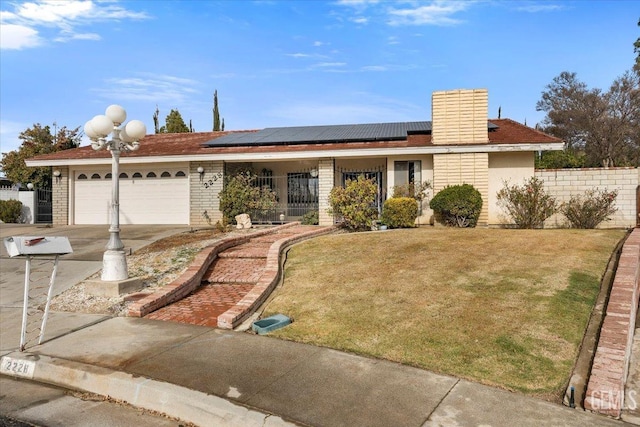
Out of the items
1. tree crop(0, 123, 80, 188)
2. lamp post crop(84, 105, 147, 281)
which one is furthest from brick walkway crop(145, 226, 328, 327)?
tree crop(0, 123, 80, 188)

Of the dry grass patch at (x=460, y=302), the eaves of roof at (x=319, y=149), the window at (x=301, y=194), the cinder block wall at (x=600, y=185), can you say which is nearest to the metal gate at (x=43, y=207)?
the eaves of roof at (x=319, y=149)

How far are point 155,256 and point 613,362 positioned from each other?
971cm

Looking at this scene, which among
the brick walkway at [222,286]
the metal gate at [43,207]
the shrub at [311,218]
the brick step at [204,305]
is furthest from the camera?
the metal gate at [43,207]

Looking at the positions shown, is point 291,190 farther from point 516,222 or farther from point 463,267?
point 463,267

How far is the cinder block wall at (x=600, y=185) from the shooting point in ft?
43.6

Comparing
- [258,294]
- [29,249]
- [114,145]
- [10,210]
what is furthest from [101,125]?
[10,210]

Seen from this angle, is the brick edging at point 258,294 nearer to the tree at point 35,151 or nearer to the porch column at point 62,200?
the porch column at point 62,200

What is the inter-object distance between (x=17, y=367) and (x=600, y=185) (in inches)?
613

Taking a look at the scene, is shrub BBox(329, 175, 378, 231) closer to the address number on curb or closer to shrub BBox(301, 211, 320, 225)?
shrub BBox(301, 211, 320, 225)

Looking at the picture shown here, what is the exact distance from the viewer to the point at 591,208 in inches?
516

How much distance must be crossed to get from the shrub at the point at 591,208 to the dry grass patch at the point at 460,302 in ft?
11.9

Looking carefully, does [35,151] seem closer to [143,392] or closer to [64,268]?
[64,268]

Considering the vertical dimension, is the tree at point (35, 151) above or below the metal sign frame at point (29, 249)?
above

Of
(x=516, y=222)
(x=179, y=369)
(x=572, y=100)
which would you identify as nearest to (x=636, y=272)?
(x=179, y=369)
